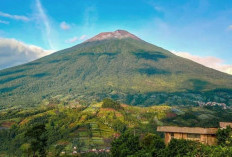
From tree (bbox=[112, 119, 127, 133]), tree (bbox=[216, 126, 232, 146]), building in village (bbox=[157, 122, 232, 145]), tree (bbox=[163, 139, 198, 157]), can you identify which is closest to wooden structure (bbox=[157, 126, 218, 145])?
building in village (bbox=[157, 122, 232, 145])

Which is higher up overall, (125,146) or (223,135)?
(223,135)

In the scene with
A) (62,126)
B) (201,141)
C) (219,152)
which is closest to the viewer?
(219,152)

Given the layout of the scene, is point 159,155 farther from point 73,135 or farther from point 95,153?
point 73,135

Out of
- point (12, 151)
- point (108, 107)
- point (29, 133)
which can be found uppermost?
point (29, 133)

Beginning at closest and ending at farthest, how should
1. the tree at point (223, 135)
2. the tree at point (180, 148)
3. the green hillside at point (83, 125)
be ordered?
the tree at point (180, 148) < the tree at point (223, 135) < the green hillside at point (83, 125)

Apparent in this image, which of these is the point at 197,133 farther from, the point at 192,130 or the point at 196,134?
the point at 192,130

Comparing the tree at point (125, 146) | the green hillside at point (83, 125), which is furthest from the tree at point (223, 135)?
the green hillside at point (83, 125)

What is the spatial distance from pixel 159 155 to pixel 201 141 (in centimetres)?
747

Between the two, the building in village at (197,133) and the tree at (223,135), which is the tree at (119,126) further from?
the tree at (223,135)

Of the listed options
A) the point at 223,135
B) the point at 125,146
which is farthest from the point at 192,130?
the point at 125,146

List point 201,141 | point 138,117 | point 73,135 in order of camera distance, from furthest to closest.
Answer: point 138,117 → point 73,135 → point 201,141

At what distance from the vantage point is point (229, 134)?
3222 centimetres

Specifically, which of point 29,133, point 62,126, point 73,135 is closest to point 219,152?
point 29,133

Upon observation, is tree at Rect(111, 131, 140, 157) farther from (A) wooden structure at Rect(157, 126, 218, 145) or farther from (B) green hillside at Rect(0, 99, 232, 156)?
(B) green hillside at Rect(0, 99, 232, 156)
